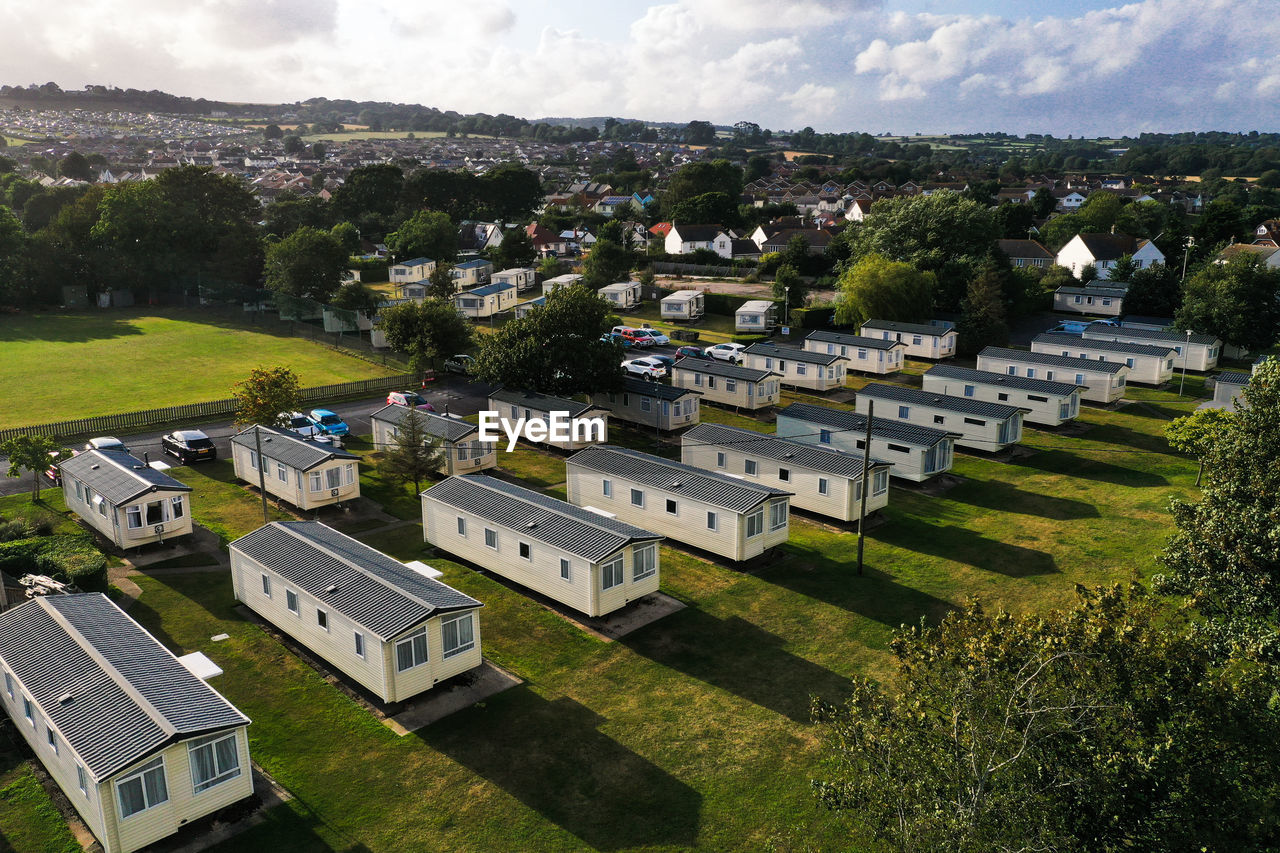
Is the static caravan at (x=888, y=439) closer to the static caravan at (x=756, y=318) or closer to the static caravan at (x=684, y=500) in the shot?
the static caravan at (x=684, y=500)

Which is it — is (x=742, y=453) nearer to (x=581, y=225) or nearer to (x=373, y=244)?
(x=373, y=244)

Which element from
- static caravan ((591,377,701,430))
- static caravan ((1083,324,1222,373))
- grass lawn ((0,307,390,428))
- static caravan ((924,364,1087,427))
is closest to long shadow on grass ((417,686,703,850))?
static caravan ((591,377,701,430))

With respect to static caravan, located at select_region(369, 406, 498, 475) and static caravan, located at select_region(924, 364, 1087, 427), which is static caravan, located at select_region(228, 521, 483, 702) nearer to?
static caravan, located at select_region(369, 406, 498, 475)

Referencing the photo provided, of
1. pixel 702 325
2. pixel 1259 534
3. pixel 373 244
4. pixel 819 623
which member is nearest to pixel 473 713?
pixel 819 623

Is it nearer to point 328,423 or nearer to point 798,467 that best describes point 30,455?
point 328,423

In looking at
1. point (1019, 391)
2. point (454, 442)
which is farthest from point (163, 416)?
point (1019, 391)
